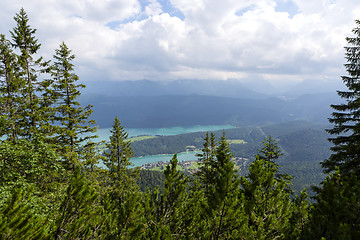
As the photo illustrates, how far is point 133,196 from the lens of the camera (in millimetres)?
7355

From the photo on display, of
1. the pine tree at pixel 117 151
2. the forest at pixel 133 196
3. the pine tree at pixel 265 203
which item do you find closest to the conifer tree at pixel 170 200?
the forest at pixel 133 196

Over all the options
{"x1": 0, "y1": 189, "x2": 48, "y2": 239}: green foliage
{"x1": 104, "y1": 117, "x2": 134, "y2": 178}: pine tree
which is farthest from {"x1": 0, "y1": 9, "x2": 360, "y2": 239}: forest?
{"x1": 104, "y1": 117, "x2": 134, "y2": 178}: pine tree

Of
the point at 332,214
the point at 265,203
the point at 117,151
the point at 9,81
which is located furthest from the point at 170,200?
the point at 117,151

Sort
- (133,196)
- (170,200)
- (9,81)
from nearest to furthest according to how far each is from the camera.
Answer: (133,196) < (170,200) < (9,81)

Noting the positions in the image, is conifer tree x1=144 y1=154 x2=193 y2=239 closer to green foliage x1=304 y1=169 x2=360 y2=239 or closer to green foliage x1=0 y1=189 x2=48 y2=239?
green foliage x1=0 y1=189 x2=48 y2=239

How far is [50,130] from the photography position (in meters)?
14.1

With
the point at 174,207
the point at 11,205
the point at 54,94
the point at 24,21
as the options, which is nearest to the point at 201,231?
the point at 174,207

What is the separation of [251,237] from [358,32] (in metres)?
14.1

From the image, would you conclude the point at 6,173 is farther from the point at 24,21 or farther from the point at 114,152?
the point at 114,152

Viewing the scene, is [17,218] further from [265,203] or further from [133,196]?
[265,203]

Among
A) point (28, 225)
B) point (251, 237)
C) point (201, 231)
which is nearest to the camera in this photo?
point (28, 225)

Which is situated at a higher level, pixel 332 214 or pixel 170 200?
pixel 332 214

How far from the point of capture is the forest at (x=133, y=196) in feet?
17.3

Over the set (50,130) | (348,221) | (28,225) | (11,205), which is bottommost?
(348,221)
